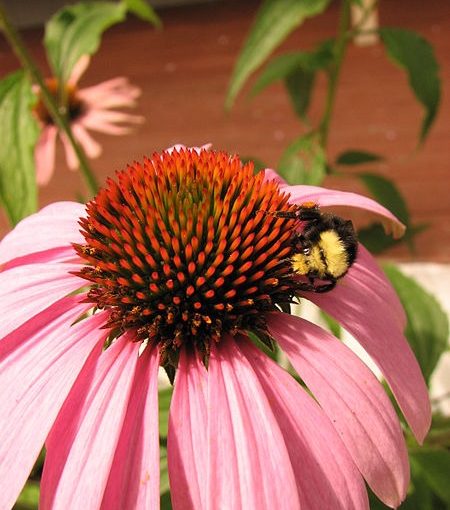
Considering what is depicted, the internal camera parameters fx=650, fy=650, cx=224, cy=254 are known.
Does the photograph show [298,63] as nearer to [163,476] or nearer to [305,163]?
[305,163]

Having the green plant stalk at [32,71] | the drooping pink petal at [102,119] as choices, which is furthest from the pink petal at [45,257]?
the drooping pink petal at [102,119]

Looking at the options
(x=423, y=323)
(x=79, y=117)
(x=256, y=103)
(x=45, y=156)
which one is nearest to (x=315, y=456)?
(x=423, y=323)

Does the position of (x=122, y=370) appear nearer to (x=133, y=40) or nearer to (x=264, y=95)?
(x=264, y=95)

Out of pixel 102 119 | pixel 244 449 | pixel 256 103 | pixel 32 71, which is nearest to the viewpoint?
pixel 244 449

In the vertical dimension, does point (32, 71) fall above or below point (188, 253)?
above

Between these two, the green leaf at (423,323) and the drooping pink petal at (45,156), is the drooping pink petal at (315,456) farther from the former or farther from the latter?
the drooping pink petal at (45,156)

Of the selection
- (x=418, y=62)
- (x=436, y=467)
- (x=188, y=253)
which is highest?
(x=418, y=62)

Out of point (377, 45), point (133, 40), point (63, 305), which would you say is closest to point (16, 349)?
point (63, 305)
